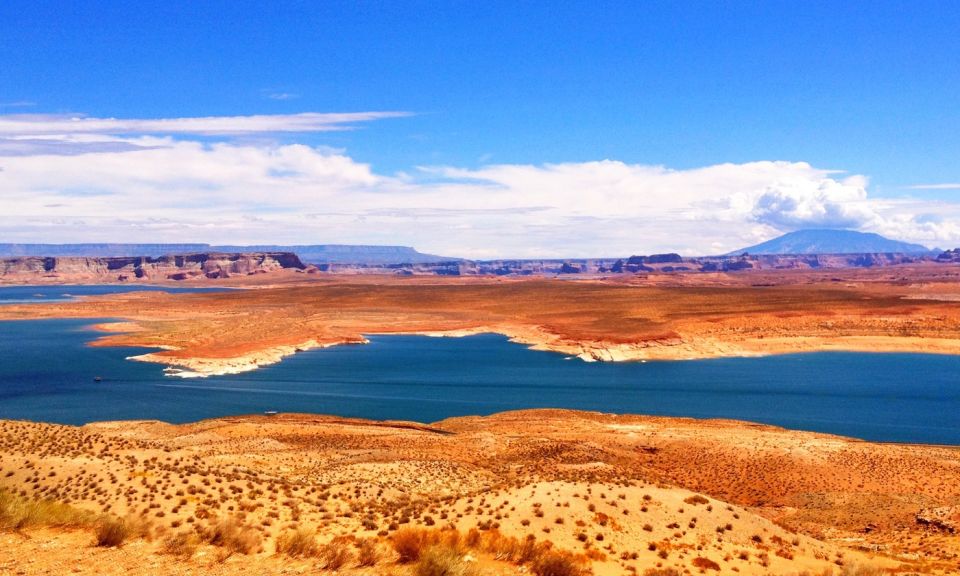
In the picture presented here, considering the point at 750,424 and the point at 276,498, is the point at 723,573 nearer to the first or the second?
the point at 276,498

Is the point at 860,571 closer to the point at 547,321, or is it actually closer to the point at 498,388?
the point at 498,388

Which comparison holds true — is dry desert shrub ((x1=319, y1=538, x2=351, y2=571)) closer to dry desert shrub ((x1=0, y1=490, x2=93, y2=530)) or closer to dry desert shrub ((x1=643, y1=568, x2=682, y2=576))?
dry desert shrub ((x1=0, y1=490, x2=93, y2=530))

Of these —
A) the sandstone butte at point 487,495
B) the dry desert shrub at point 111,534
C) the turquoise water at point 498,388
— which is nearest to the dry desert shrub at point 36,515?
the sandstone butte at point 487,495

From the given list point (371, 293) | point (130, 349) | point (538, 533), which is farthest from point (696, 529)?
point (371, 293)

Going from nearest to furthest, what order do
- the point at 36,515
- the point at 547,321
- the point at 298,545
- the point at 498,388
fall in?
1. the point at 298,545
2. the point at 36,515
3. the point at 498,388
4. the point at 547,321

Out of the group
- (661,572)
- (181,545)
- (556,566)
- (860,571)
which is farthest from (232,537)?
(860,571)

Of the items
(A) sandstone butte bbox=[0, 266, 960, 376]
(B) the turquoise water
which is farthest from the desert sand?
(A) sandstone butte bbox=[0, 266, 960, 376]

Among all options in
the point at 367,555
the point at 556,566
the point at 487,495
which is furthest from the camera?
the point at 487,495
